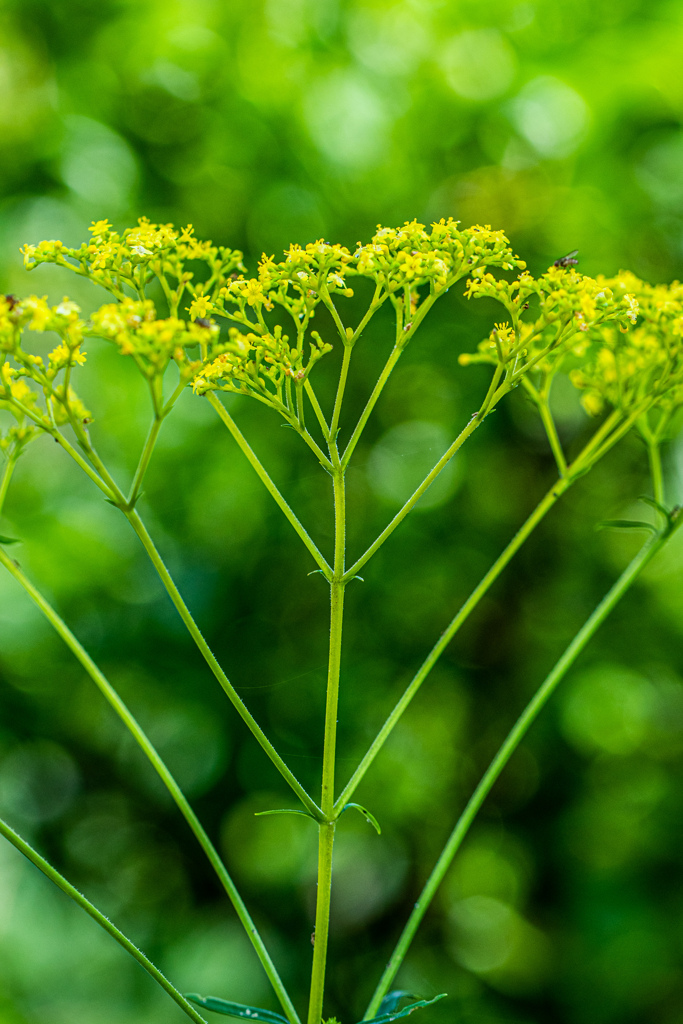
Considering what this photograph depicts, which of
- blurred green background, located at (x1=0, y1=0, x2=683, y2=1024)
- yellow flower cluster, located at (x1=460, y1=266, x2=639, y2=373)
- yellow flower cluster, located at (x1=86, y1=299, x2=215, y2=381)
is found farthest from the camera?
blurred green background, located at (x1=0, y1=0, x2=683, y2=1024)

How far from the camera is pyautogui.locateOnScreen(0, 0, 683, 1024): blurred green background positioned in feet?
5.09

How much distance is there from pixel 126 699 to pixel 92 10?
1.49 meters

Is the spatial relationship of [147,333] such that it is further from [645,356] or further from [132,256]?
[645,356]

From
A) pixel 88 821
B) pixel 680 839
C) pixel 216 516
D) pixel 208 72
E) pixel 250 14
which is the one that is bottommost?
pixel 88 821

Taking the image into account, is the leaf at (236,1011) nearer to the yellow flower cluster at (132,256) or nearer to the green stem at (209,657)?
the green stem at (209,657)

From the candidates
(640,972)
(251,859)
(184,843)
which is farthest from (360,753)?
(640,972)

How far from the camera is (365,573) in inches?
63.2

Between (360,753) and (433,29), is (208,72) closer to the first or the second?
(433,29)

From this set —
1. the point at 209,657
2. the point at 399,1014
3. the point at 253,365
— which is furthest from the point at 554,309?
the point at 399,1014

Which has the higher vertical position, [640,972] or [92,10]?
Answer: [92,10]

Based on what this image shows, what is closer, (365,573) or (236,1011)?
(236,1011)

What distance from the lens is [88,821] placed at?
5.43ft

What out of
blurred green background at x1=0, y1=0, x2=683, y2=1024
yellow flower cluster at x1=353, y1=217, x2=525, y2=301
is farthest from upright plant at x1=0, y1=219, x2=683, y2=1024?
blurred green background at x1=0, y1=0, x2=683, y2=1024

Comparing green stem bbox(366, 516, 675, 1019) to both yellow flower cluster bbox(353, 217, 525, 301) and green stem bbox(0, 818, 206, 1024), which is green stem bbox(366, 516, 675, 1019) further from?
yellow flower cluster bbox(353, 217, 525, 301)
